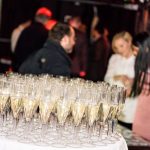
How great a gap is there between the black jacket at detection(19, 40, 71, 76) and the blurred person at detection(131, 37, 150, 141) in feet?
2.50

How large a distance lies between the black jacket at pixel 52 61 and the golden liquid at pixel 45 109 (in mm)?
1564

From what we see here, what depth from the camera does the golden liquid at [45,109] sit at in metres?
3.88

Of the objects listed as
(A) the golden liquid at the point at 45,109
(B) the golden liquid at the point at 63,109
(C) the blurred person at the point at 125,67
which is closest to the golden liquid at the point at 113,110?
(B) the golden liquid at the point at 63,109

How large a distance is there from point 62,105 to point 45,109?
0.41 feet

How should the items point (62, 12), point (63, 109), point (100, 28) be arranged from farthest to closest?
point (62, 12) < point (100, 28) < point (63, 109)

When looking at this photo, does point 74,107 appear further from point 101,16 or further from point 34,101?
point 101,16

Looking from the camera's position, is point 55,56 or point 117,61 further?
point 117,61

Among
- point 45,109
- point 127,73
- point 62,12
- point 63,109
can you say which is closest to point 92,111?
point 63,109

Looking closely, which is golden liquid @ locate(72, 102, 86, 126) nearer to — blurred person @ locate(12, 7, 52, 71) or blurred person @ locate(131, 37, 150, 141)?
blurred person @ locate(131, 37, 150, 141)

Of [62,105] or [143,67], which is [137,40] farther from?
[62,105]

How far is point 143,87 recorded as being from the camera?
5.80m

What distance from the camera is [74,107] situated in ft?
12.8

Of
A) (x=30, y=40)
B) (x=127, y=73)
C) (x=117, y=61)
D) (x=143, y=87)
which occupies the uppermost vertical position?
(x=30, y=40)

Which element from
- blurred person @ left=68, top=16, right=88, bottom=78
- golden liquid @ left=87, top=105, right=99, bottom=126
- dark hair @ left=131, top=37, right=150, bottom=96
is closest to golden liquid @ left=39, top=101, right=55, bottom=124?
golden liquid @ left=87, top=105, right=99, bottom=126
